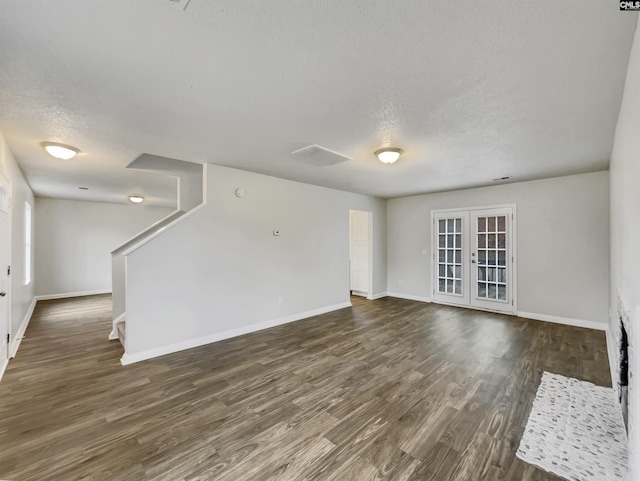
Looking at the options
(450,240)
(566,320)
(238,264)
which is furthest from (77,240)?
(566,320)

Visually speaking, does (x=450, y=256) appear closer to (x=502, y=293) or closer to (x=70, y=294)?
(x=502, y=293)

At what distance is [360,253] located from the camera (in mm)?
7145

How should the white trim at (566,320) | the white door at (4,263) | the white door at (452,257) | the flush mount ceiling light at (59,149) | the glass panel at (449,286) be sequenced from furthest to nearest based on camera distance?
the glass panel at (449,286) → the white door at (452,257) → the white trim at (566,320) → the flush mount ceiling light at (59,149) → the white door at (4,263)

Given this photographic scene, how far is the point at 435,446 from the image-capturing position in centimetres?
190

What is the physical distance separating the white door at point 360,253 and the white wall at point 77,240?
A: 6.45 m

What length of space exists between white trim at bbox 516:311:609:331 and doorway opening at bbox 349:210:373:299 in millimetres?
3045

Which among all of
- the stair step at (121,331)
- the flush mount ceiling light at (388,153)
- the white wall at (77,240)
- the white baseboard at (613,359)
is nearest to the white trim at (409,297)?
the white baseboard at (613,359)

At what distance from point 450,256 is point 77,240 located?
31.1 ft

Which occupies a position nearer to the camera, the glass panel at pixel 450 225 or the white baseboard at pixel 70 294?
the glass panel at pixel 450 225

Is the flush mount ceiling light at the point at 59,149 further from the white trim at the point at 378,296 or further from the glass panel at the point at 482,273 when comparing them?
the glass panel at the point at 482,273

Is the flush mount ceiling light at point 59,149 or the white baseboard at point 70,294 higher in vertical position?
the flush mount ceiling light at point 59,149

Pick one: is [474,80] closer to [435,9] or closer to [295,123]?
Result: [435,9]

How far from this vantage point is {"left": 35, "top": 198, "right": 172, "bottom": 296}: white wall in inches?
272

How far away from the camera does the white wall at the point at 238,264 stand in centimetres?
347
